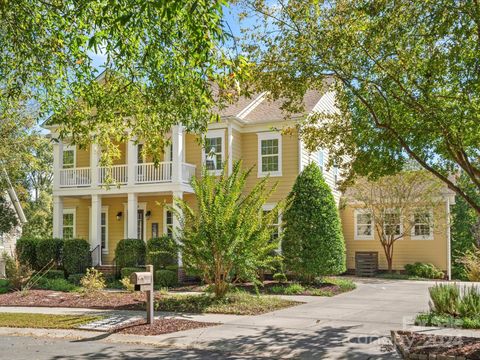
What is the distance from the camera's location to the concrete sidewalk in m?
8.34

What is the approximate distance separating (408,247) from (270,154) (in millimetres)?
7811

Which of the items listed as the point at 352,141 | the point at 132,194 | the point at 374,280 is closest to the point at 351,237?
the point at 374,280

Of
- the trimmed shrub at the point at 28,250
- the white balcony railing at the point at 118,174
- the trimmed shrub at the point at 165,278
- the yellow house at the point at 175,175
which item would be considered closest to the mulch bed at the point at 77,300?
the trimmed shrub at the point at 165,278

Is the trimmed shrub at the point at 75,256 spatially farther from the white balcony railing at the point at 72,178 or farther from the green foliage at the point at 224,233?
the green foliage at the point at 224,233

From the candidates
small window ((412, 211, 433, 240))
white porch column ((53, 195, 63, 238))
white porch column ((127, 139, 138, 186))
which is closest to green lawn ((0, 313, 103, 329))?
white porch column ((127, 139, 138, 186))

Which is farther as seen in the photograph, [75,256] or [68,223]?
[68,223]

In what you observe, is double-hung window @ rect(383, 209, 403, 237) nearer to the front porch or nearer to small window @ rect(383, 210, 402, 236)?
small window @ rect(383, 210, 402, 236)

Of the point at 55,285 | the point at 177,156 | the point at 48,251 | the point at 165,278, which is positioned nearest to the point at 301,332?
the point at 165,278

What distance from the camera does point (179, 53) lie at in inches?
310

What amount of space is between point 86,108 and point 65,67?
84cm

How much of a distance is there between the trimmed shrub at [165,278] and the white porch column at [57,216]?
6.81 meters

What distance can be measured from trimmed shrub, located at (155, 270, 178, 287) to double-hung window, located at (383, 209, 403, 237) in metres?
10.1

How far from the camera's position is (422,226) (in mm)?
25266

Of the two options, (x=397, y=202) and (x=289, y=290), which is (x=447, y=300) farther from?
(x=397, y=202)
